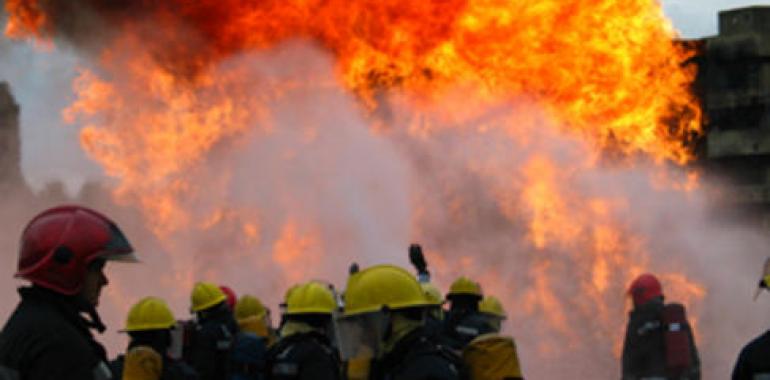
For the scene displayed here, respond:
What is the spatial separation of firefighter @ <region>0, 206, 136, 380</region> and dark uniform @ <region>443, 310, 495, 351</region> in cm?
611

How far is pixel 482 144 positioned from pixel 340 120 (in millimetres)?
2379

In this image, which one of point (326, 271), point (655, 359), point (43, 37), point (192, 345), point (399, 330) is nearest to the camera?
point (399, 330)

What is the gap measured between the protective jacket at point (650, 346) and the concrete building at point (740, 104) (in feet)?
91.4

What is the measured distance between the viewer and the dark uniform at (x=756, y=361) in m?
5.46

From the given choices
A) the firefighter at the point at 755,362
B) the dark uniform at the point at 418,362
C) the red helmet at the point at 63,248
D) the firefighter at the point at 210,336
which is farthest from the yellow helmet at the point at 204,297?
the red helmet at the point at 63,248

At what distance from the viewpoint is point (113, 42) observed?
18312 millimetres

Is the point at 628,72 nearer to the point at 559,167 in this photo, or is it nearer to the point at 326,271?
the point at 559,167

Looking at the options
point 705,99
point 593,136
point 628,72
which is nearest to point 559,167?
point 593,136

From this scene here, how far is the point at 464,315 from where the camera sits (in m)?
10.3

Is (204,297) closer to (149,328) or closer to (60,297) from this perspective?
(149,328)

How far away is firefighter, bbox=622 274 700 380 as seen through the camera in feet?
39.2

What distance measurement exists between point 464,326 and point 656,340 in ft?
9.58

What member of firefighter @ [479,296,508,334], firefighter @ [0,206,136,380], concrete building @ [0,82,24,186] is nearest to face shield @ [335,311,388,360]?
firefighter @ [0,206,136,380]

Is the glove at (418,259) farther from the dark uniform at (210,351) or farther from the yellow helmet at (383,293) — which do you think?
the yellow helmet at (383,293)
